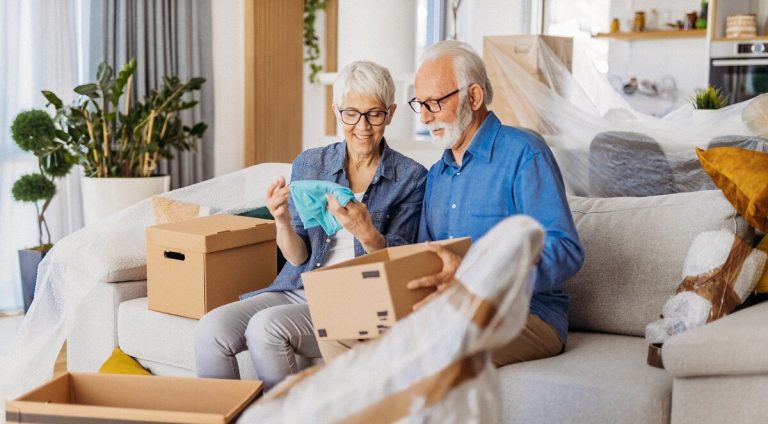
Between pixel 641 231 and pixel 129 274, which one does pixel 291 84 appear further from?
pixel 641 231

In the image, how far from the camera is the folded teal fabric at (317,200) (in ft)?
7.10

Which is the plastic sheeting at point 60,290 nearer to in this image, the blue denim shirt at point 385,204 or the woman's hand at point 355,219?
the blue denim shirt at point 385,204

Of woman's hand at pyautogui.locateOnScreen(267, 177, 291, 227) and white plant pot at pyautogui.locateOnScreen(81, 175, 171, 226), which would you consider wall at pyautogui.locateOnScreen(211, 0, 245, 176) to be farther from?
woman's hand at pyautogui.locateOnScreen(267, 177, 291, 227)

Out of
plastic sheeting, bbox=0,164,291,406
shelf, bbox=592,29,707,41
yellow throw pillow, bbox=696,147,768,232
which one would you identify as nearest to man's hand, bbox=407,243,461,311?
yellow throw pillow, bbox=696,147,768,232

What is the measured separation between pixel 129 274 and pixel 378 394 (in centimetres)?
181

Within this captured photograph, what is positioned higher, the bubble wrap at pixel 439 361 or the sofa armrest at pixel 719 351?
the bubble wrap at pixel 439 361

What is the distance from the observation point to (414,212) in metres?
2.44

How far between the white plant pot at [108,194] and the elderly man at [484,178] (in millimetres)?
2229

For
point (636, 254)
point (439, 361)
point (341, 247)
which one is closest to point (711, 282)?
point (636, 254)

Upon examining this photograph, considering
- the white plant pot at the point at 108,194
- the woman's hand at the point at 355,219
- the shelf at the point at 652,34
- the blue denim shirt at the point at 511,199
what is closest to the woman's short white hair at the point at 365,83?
the blue denim shirt at the point at 511,199

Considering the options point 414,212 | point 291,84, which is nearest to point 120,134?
point 291,84

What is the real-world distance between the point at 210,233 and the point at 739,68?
4767mm

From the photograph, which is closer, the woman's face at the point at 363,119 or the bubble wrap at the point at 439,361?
the bubble wrap at the point at 439,361

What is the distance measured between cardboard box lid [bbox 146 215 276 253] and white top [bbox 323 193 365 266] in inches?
13.4
